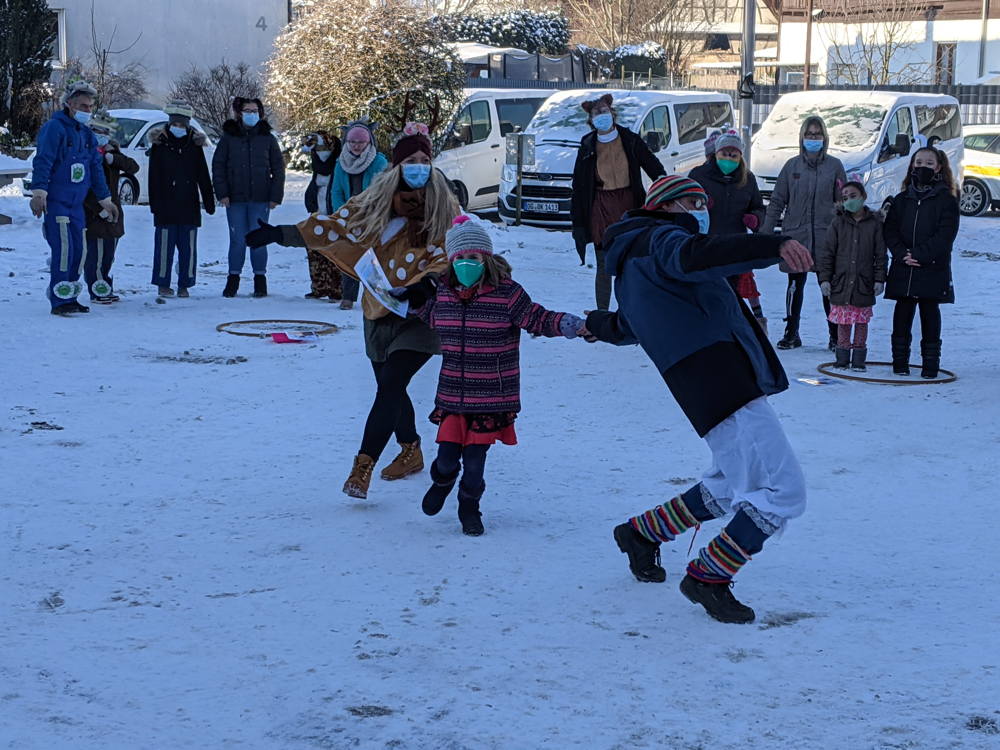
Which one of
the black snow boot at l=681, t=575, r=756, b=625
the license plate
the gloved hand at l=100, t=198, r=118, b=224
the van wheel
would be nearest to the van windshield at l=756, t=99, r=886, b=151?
the license plate

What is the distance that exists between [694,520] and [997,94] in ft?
116

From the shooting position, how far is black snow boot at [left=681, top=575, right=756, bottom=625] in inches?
188

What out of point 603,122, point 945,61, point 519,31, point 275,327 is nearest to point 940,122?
point 603,122

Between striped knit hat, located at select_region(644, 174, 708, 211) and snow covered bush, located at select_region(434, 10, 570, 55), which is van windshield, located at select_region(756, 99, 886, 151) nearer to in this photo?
striped knit hat, located at select_region(644, 174, 708, 211)

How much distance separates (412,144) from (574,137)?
14012mm

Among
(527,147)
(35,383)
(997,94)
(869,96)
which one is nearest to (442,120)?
(527,147)

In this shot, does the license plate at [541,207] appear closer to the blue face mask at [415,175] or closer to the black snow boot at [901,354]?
the black snow boot at [901,354]

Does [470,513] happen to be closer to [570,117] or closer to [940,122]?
[570,117]

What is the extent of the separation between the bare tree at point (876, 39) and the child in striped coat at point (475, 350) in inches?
1554

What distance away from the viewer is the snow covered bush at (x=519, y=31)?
139 ft

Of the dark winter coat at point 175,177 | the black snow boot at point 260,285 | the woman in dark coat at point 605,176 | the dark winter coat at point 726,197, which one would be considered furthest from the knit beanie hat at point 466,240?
the black snow boot at point 260,285

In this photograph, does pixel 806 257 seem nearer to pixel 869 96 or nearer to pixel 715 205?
pixel 715 205

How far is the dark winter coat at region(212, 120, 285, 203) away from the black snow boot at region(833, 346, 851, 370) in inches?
217

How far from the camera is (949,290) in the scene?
30.9 feet
